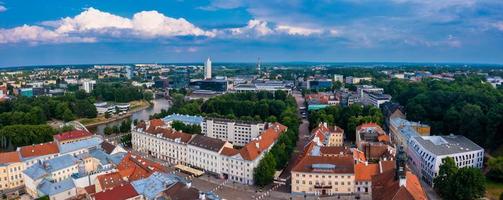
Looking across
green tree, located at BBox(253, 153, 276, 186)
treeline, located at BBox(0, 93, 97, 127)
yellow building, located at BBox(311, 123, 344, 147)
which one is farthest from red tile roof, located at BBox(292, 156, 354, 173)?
treeline, located at BBox(0, 93, 97, 127)

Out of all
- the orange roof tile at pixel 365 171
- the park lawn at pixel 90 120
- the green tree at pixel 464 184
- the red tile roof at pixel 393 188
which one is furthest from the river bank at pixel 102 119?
the green tree at pixel 464 184

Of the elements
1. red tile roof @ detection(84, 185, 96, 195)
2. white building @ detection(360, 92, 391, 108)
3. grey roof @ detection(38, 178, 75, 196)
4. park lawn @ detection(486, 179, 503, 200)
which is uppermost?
white building @ detection(360, 92, 391, 108)

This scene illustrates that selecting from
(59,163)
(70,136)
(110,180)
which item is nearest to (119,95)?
(70,136)

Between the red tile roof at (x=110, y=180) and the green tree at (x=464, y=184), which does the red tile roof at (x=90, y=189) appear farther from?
the green tree at (x=464, y=184)

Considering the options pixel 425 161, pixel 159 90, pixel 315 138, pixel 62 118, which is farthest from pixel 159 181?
pixel 159 90

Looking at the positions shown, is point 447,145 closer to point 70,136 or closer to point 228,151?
point 228,151

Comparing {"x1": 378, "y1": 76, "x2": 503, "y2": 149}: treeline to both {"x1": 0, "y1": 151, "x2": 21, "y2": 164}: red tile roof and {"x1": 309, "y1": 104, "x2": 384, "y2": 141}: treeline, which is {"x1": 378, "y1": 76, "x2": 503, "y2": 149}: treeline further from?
{"x1": 0, "y1": 151, "x2": 21, "y2": 164}: red tile roof
